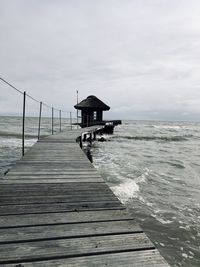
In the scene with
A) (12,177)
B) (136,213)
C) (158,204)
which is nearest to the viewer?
(12,177)

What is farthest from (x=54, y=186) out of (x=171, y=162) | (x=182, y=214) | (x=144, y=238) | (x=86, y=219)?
(x=171, y=162)

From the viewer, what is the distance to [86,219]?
3.81m

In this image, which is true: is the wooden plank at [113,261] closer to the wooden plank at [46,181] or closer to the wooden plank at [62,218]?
the wooden plank at [62,218]

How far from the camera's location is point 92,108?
37.9m

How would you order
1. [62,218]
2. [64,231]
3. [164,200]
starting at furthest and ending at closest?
[164,200]
[62,218]
[64,231]

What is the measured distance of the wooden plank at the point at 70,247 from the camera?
9.15ft

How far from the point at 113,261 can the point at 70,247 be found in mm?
509

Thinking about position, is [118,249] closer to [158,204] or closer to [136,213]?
[136,213]

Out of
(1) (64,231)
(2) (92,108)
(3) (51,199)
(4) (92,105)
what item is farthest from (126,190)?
(2) (92,108)

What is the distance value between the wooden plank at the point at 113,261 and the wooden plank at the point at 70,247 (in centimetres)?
7

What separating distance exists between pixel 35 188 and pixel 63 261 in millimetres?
2810

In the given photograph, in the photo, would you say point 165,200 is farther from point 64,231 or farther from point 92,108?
point 92,108

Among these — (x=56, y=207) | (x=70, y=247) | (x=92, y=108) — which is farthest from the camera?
(x=92, y=108)

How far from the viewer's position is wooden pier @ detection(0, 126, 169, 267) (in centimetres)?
278
